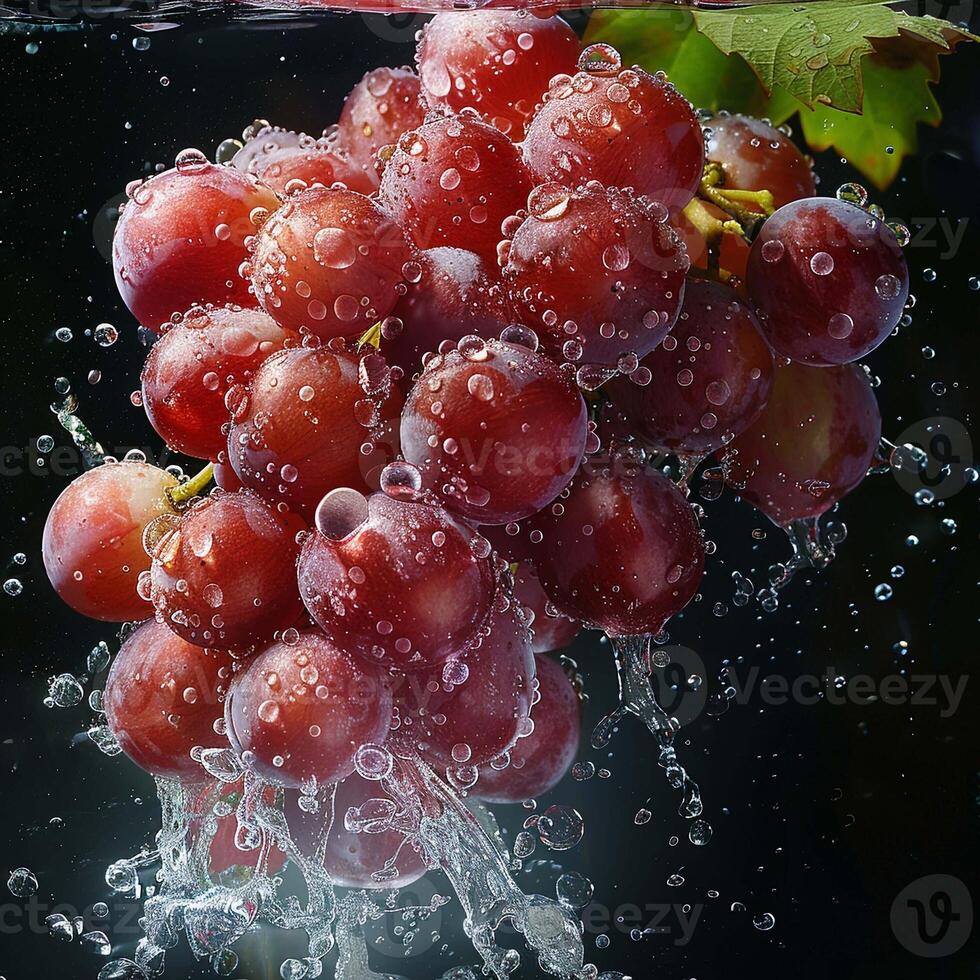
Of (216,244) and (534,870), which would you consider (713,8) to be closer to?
(216,244)

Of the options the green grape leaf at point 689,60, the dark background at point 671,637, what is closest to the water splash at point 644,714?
the dark background at point 671,637

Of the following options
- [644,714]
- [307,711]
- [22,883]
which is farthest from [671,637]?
[22,883]

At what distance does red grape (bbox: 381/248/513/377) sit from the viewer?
275 millimetres

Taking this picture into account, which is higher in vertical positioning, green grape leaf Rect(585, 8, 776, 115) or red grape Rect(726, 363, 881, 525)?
green grape leaf Rect(585, 8, 776, 115)

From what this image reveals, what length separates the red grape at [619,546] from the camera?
286 millimetres

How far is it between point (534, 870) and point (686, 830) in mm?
55

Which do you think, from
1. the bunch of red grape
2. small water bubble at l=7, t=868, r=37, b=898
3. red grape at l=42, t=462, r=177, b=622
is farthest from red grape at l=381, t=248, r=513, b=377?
small water bubble at l=7, t=868, r=37, b=898

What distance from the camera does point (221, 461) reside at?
312 millimetres

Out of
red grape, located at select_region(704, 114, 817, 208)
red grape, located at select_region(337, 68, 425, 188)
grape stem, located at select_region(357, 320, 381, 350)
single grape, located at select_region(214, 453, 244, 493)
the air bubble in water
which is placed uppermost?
red grape, located at select_region(337, 68, 425, 188)

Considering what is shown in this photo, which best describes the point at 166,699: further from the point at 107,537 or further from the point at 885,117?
the point at 885,117

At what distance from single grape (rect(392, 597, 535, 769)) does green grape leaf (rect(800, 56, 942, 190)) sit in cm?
22

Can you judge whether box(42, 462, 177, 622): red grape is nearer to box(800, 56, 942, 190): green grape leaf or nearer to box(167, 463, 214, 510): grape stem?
box(167, 463, 214, 510): grape stem

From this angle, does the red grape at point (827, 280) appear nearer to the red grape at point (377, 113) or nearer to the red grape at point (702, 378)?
the red grape at point (702, 378)

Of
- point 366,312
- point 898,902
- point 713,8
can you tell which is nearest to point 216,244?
point 366,312
